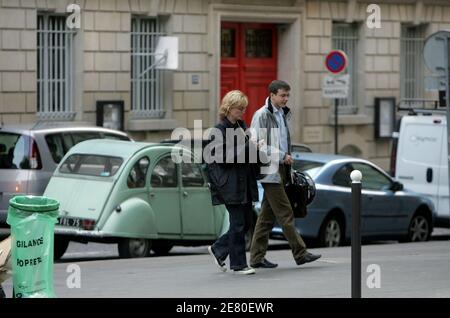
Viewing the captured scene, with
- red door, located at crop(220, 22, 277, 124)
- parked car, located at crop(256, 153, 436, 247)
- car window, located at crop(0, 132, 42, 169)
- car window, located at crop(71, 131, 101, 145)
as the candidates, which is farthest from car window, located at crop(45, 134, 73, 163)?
red door, located at crop(220, 22, 277, 124)

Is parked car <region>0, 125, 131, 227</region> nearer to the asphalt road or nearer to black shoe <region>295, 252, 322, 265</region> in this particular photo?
the asphalt road

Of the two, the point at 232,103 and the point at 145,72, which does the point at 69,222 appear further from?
the point at 145,72

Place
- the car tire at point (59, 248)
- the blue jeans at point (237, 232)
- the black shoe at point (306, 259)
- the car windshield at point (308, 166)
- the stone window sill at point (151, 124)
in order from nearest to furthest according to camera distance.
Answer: the blue jeans at point (237, 232)
the black shoe at point (306, 259)
the car tire at point (59, 248)
the car windshield at point (308, 166)
the stone window sill at point (151, 124)

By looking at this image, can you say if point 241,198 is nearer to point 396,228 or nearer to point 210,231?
point 210,231

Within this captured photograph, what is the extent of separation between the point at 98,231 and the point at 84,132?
3.83 metres

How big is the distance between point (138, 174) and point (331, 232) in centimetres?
362

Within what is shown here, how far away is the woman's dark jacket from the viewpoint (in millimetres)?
13188

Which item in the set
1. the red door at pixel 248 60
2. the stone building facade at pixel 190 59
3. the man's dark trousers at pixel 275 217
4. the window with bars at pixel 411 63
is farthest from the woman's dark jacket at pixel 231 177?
the window with bars at pixel 411 63

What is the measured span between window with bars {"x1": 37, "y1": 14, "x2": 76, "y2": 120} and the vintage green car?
1040 cm

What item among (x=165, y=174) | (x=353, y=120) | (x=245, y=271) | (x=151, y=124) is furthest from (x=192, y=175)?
(x=353, y=120)

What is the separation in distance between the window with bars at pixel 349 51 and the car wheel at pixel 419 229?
12.6 m

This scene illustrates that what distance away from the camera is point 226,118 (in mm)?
13320

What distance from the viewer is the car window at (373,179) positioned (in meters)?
20.7

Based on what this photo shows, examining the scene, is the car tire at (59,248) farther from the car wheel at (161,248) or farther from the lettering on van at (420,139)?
the lettering on van at (420,139)
